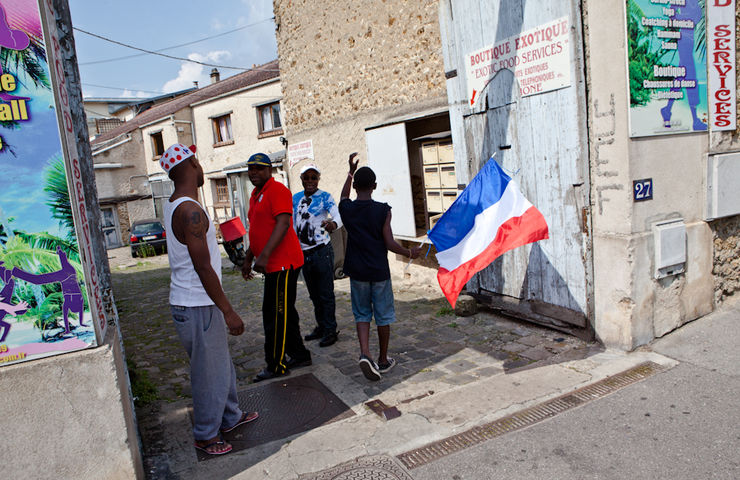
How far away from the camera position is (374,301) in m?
4.49

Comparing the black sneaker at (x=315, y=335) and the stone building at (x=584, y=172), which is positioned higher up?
the stone building at (x=584, y=172)

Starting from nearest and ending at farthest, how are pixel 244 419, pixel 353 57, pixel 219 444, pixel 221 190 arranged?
1. pixel 219 444
2. pixel 244 419
3. pixel 353 57
4. pixel 221 190

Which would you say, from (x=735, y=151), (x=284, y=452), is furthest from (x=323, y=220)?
(x=735, y=151)

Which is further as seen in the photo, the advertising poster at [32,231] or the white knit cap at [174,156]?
the white knit cap at [174,156]

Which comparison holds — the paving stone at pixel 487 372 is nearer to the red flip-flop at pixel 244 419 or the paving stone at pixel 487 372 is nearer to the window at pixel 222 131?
the red flip-flop at pixel 244 419

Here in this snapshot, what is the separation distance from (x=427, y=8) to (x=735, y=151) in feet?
12.8

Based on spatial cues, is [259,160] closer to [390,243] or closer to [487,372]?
[390,243]

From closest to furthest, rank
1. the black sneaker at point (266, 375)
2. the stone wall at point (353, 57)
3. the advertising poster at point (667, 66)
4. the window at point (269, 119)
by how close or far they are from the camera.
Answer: the advertising poster at point (667, 66) < the black sneaker at point (266, 375) < the stone wall at point (353, 57) < the window at point (269, 119)

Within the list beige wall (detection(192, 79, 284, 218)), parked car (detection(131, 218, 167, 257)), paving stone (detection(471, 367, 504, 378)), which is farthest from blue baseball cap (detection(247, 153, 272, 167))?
Result: parked car (detection(131, 218, 167, 257))

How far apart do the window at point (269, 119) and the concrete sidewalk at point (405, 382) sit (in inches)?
496

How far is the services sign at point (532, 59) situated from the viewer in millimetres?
4512

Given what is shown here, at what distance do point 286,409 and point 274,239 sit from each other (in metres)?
1.37

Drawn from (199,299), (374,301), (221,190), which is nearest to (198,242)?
(199,299)

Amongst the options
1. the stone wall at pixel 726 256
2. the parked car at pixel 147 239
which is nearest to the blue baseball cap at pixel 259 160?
the stone wall at pixel 726 256
